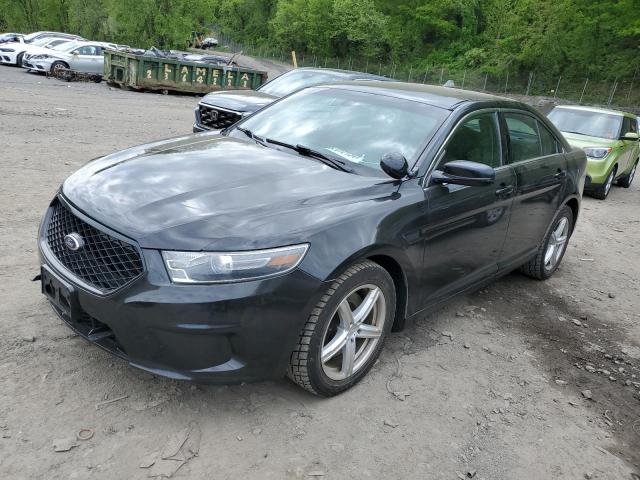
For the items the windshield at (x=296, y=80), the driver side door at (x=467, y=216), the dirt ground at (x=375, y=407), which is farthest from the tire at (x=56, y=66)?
the driver side door at (x=467, y=216)

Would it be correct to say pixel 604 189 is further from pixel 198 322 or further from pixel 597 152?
pixel 198 322

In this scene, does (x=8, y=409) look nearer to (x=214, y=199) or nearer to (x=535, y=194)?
(x=214, y=199)

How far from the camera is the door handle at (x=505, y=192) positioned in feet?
13.3

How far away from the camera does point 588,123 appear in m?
11.0

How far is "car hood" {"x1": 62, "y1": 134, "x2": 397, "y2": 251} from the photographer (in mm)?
2613

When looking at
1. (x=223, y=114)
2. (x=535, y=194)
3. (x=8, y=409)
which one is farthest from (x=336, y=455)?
(x=223, y=114)

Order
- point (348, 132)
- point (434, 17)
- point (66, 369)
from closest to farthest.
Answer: point (66, 369) < point (348, 132) < point (434, 17)

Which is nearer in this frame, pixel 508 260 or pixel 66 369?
pixel 66 369

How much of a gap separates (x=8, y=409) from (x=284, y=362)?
53.8 inches

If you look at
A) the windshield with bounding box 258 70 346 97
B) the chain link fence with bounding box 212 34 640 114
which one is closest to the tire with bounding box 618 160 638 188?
the windshield with bounding box 258 70 346 97

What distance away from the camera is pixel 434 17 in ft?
212

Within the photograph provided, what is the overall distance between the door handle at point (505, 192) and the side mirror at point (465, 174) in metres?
0.64

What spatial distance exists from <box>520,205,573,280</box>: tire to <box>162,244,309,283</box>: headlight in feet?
11.1

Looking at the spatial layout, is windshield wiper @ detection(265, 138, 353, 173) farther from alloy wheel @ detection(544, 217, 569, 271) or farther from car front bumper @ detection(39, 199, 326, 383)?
alloy wheel @ detection(544, 217, 569, 271)
